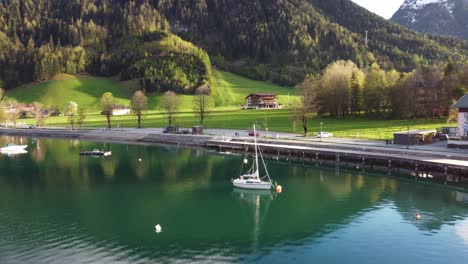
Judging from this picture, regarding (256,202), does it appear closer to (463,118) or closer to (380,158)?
(380,158)

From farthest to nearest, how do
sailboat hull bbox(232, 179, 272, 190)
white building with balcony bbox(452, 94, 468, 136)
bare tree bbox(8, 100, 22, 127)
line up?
bare tree bbox(8, 100, 22, 127) → white building with balcony bbox(452, 94, 468, 136) → sailboat hull bbox(232, 179, 272, 190)

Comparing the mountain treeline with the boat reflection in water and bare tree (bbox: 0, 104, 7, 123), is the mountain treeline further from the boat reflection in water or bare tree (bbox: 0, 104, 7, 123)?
bare tree (bbox: 0, 104, 7, 123)

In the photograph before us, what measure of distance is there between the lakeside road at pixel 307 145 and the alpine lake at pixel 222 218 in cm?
467

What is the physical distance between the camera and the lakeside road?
69481 mm

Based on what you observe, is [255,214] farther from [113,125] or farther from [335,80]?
[113,125]

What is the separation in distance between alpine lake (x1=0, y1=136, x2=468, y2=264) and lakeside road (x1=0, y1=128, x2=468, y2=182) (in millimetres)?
4667

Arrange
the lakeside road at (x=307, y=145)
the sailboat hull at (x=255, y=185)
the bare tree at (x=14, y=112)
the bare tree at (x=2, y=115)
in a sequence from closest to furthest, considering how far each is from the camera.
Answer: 1. the sailboat hull at (x=255, y=185)
2. the lakeside road at (x=307, y=145)
3. the bare tree at (x=2, y=115)
4. the bare tree at (x=14, y=112)

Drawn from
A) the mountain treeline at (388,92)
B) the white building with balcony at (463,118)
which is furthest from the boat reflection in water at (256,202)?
the mountain treeline at (388,92)

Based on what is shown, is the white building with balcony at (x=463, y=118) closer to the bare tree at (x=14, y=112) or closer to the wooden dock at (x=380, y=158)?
the wooden dock at (x=380, y=158)

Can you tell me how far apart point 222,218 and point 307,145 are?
4414 centimetres

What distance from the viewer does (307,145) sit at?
89375mm

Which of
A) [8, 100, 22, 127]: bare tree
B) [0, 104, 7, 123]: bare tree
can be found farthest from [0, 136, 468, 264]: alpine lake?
[8, 100, 22, 127]: bare tree

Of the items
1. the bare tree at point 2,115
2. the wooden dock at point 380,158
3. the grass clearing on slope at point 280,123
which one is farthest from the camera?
the bare tree at point 2,115

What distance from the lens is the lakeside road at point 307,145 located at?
6948 cm
